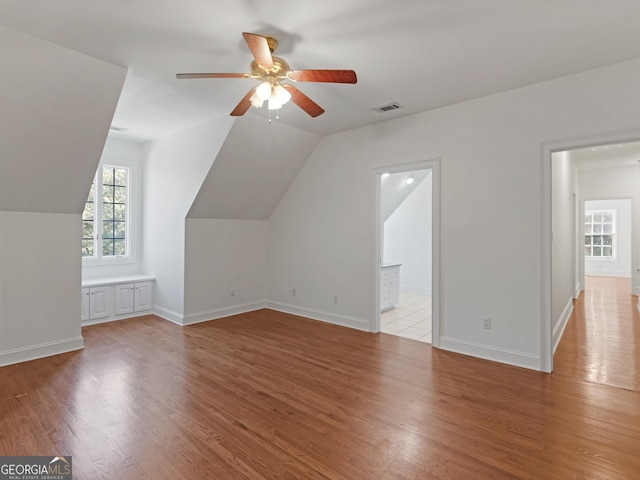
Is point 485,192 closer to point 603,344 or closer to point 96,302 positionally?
point 603,344

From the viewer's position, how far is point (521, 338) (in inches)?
135

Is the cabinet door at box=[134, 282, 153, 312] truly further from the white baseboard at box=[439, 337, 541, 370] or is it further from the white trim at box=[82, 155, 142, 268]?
the white baseboard at box=[439, 337, 541, 370]

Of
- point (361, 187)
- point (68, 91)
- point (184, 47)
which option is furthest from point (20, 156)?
point (361, 187)

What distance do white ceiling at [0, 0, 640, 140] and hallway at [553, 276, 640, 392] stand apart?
283 cm

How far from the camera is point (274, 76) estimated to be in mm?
2562

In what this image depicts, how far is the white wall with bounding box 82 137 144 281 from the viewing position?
218 inches

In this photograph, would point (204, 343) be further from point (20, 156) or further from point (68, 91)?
point (68, 91)

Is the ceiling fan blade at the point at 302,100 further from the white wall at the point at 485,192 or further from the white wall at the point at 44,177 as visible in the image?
the white wall at the point at 485,192

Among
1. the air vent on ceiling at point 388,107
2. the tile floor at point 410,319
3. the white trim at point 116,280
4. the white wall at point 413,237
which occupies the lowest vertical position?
the tile floor at point 410,319

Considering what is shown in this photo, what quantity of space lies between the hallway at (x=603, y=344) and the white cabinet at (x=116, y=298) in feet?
18.2

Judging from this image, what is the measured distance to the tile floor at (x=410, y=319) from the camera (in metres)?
4.63

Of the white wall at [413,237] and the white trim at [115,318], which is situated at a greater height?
the white wall at [413,237]

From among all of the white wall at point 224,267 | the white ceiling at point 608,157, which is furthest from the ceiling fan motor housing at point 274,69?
the white ceiling at point 608,157

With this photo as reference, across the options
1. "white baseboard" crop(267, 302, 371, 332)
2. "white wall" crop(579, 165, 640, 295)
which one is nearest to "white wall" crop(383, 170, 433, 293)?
"white baseboard" crop(267, 302, 371, 332)
